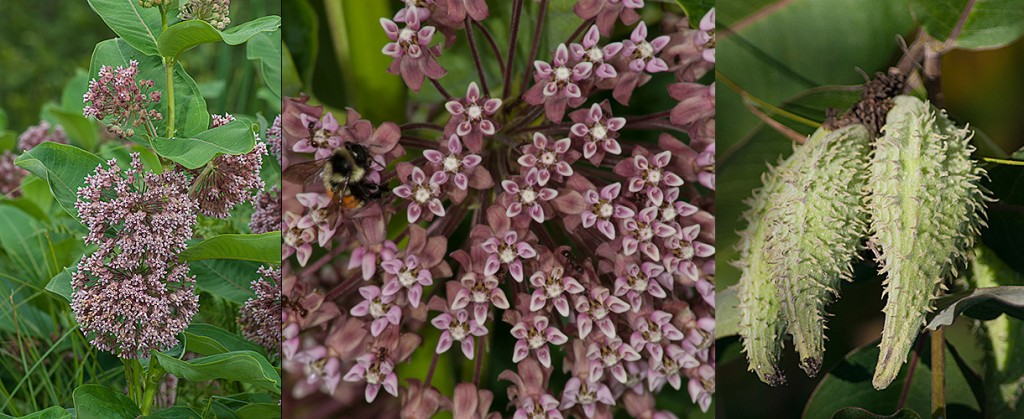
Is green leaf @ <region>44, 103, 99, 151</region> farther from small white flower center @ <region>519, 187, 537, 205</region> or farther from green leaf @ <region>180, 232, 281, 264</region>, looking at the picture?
small white flower center @ <region>519, 187, 537, 205</region>

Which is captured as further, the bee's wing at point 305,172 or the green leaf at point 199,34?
the bee's wing at point 305,172

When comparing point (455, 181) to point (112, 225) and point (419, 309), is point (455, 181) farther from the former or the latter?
point (112, 225)

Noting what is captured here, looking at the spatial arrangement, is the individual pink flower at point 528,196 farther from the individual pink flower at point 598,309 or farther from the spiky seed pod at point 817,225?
the spiky seed pod at point 817,225

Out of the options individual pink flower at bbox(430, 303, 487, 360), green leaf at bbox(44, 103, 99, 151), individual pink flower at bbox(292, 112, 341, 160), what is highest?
individual pink flower at bbox(292, 112, 341, 160)

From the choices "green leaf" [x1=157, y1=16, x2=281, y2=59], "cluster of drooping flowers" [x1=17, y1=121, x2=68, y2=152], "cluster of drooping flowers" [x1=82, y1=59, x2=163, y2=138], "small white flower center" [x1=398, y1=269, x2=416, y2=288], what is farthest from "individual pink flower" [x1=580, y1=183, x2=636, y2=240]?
"cluster of drooping flowers" [x1=17, y1=121, x2=68, y2=152]

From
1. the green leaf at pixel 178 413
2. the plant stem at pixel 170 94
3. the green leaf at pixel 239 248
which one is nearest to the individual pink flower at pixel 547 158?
the green leaf at pixel 239 248
